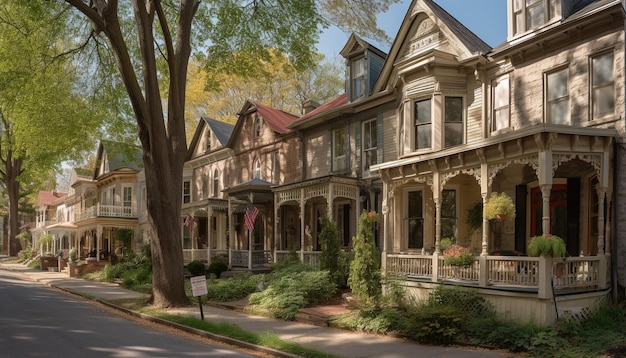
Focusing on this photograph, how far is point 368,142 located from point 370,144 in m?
0.18

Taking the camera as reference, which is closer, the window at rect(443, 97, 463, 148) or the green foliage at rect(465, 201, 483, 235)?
the green foliage at rect(465, 201, 483, 235)

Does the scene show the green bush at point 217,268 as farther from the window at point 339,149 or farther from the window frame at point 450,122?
the window frame at point 450,122

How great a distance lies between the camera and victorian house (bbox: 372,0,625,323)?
36.8 ft

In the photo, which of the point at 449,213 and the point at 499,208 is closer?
the point at 499,208

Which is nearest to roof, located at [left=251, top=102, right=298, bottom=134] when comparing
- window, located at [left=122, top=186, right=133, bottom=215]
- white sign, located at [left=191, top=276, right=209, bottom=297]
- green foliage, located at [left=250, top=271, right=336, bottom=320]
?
green foliage, located at [left=250, top=271, right=336, bottom=320]

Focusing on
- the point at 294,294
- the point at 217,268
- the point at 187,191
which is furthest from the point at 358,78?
the point at 187,191

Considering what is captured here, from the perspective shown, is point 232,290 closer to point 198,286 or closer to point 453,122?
point 198,286

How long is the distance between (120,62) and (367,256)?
30.0ft

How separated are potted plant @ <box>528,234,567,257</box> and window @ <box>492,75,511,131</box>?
557 cm

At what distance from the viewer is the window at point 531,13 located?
46.0 feet

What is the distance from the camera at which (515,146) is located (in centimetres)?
1152

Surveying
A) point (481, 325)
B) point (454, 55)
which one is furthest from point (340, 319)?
point (454, 55)

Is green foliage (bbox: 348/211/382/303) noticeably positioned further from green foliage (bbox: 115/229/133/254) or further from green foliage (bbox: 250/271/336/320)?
green foliage (bbox: 115/229/133/254)

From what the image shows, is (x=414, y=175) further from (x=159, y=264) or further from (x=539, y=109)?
(x=159, y=264)
